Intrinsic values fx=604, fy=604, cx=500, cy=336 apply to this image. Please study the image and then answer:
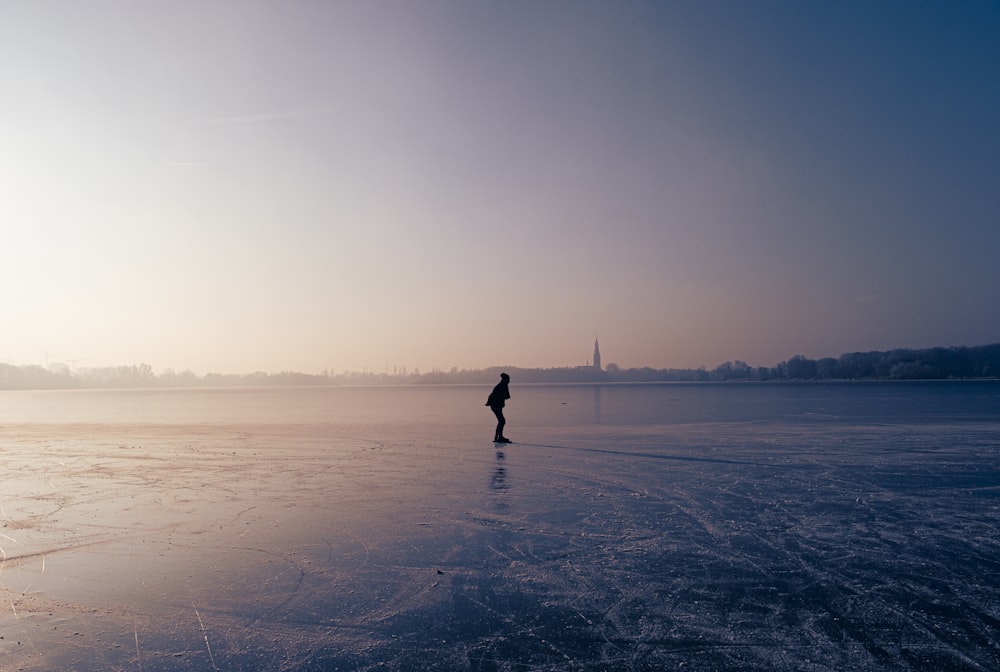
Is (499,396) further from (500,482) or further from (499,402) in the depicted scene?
(500,482)

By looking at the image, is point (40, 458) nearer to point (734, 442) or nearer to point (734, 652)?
point (734, 652)

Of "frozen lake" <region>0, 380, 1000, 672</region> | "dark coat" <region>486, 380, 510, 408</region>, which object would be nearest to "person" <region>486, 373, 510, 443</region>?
"dark coat" <region>486, 380, 510, 408</region>

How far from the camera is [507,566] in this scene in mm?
4715

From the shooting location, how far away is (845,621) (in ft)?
11.8

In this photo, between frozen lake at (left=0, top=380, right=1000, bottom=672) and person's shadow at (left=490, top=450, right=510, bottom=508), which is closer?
frozen lake at (left=0, top=380, right=1000, bottom=672)

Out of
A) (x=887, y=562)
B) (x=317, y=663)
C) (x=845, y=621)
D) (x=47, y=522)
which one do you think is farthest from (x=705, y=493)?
(x=47, y=522)

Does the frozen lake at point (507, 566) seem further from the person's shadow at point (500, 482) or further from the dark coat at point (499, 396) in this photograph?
the dark coat at point (499, 396)

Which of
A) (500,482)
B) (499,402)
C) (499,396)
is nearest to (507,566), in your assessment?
(500,482)

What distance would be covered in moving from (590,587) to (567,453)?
7.22 meters

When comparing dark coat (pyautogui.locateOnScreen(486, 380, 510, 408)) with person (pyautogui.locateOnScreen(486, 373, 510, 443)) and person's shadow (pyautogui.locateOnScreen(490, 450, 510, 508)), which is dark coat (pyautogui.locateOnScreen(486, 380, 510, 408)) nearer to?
person (pyautogui.locateOnScreen(486, 373, 510, 443))

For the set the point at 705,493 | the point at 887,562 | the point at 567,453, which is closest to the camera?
the point at 887,562

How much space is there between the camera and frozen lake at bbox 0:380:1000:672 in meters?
3.31

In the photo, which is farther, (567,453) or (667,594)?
(567,453)

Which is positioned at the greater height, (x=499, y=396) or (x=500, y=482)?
(x=499, y=396)
